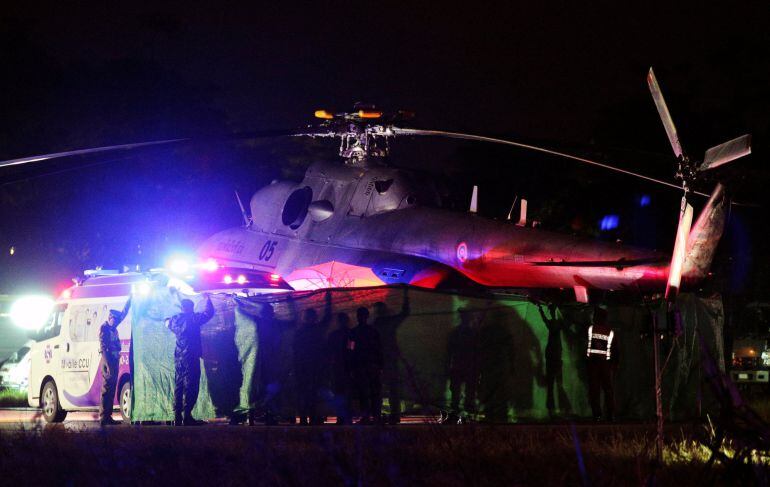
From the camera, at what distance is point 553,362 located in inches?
677

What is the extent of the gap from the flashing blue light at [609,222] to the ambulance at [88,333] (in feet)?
63.9

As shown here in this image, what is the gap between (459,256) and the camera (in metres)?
21.1

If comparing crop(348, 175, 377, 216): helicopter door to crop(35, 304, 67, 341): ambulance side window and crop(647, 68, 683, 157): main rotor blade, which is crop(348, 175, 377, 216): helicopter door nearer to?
crop(35, 304, 67, 341): ambulance side window

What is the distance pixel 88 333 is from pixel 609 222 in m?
22.3

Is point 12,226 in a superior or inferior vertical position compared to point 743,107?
inferior

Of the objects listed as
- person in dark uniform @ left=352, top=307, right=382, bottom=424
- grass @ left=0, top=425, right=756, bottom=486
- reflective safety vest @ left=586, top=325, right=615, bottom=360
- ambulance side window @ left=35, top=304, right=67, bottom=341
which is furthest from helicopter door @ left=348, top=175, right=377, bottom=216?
grass @ left=0, top=425, right=756, bottom=486

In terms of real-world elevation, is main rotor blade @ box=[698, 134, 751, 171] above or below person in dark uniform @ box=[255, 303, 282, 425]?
above

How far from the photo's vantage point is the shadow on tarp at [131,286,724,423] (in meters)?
16.7

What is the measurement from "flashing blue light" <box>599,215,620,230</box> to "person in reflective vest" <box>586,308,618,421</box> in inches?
831

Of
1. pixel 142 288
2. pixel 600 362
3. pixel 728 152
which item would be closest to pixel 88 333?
pixel 142 288

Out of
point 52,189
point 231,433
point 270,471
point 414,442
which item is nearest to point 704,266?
point 414,442

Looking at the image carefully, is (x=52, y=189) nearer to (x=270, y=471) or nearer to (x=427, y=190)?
(x=427, y=190)

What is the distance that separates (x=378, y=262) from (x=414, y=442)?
970 centimetres

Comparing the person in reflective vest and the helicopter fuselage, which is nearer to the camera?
the person in reflective vest
